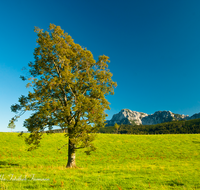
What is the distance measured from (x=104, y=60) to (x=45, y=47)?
853cm

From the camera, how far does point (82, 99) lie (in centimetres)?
1566

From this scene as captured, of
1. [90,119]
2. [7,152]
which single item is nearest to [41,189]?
[90,119]

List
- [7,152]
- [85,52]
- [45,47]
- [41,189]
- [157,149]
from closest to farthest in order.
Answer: [41,189], [45,47], [85,52], [7,152], [157,149]

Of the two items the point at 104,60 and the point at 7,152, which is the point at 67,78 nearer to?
the point at 104,60

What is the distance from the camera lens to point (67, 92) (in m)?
18.9

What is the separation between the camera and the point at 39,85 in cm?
1628

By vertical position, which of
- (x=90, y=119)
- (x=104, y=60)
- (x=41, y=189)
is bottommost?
(x=41, y=189)

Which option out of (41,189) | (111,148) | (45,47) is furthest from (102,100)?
(111,148)

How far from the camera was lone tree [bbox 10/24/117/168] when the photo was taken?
15.8 meters

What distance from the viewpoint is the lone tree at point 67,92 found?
1580cm

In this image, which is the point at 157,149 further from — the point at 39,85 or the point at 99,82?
the point at 39,85

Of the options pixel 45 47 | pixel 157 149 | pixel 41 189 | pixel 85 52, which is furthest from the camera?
pixel 157 149

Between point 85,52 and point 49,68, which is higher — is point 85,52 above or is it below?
above

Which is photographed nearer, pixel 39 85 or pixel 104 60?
pixel 39 85
